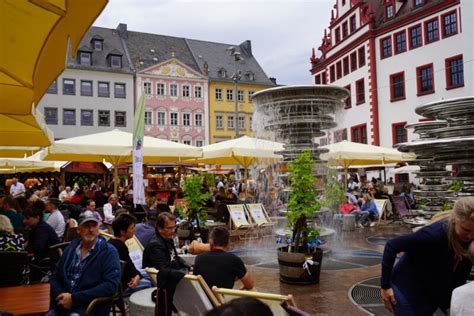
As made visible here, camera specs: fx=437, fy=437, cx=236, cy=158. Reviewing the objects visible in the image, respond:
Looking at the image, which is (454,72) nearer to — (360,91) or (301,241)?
(360,91)

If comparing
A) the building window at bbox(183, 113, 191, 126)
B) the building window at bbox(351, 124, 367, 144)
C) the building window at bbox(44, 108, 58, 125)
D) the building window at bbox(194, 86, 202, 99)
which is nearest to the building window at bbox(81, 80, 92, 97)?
the building window at bbox(44, 108, 58, 125)

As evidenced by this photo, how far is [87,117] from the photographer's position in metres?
45.2

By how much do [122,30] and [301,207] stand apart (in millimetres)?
51004

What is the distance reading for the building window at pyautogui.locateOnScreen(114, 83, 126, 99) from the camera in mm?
46969

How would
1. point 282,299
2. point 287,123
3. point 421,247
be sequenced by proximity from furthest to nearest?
point 287,123 < point 421,247 < point 282,299

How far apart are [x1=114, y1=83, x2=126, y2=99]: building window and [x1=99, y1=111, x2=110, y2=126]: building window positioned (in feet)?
7.51

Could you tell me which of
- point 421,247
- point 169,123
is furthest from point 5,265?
point 169,123

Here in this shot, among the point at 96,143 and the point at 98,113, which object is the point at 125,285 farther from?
the point at 98,113

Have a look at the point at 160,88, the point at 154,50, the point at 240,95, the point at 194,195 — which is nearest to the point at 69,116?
the point at 160,88

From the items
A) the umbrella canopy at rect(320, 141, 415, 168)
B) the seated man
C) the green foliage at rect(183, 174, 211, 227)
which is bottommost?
the seated man

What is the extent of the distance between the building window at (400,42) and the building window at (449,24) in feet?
10.1

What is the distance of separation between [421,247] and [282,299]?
1.22 metres

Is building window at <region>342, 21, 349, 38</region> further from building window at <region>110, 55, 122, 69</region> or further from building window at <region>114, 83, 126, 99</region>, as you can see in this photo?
building window at <region>110, 55, 122, 69</region>

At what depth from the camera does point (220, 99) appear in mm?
53688
